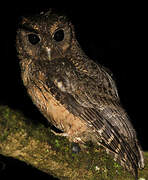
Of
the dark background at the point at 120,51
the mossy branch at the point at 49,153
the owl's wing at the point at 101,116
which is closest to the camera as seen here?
the mossy branch at the point at 49,153

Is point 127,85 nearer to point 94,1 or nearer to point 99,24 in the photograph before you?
point 99,24

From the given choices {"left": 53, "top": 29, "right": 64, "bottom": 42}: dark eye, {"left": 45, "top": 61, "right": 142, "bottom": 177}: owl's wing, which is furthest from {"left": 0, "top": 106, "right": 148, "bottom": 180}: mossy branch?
{"left": 53, "top": 29, "right": 64, "bottom": 42}: dark eye

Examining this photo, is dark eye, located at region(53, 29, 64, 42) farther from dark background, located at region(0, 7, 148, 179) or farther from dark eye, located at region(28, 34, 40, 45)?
dark background, located at region(0, 7, 148, 179)

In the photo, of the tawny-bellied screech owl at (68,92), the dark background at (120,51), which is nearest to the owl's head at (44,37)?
the tawny-bellied screech owl at (68,92)

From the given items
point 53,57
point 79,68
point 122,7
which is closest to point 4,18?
point 53,57

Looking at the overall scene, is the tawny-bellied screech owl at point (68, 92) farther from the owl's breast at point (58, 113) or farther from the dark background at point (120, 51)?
the dark background at point (120, 51)

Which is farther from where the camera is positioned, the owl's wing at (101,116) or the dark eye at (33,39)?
the dark eye at (33,39)
